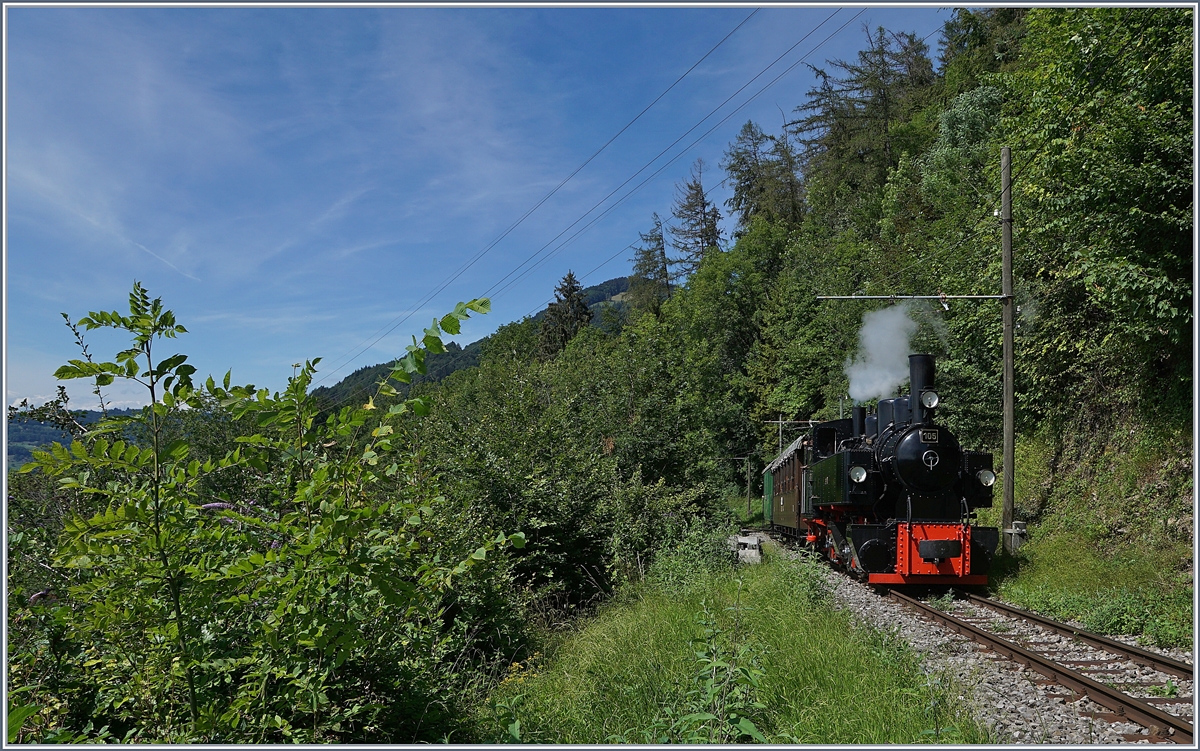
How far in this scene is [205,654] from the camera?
10.8ft

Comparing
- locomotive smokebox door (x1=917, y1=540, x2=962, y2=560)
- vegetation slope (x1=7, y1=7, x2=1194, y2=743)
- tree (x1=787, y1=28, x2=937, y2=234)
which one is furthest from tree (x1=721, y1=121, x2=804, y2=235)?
locomotive smokebox door (x1=917, y1=540, x2=962, y2=560)

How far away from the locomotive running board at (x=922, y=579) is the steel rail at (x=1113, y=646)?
113 centimetres

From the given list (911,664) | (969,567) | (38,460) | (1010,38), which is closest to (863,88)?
(1010,38)

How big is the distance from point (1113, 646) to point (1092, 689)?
198 cm

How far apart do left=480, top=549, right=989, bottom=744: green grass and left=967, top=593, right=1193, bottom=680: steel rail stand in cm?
247

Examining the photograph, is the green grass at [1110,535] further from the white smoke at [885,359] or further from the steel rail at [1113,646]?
the white smoke at [885,359]

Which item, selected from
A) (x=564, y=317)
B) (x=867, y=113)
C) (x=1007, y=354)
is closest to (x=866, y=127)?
(x=867, y=113)

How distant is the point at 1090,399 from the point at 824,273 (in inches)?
862

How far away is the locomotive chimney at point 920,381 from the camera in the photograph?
11.2 metres

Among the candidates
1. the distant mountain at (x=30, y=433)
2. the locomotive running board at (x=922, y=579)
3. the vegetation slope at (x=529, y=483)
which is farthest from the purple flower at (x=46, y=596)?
the locomotive running board at (x=922, y=579)

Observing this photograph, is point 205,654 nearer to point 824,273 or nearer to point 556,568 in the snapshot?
point 556,568

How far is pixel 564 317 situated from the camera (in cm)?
6912

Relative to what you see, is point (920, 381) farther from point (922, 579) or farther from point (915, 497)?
point (922, 579)

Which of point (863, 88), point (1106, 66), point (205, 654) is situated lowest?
point (205, 654)
